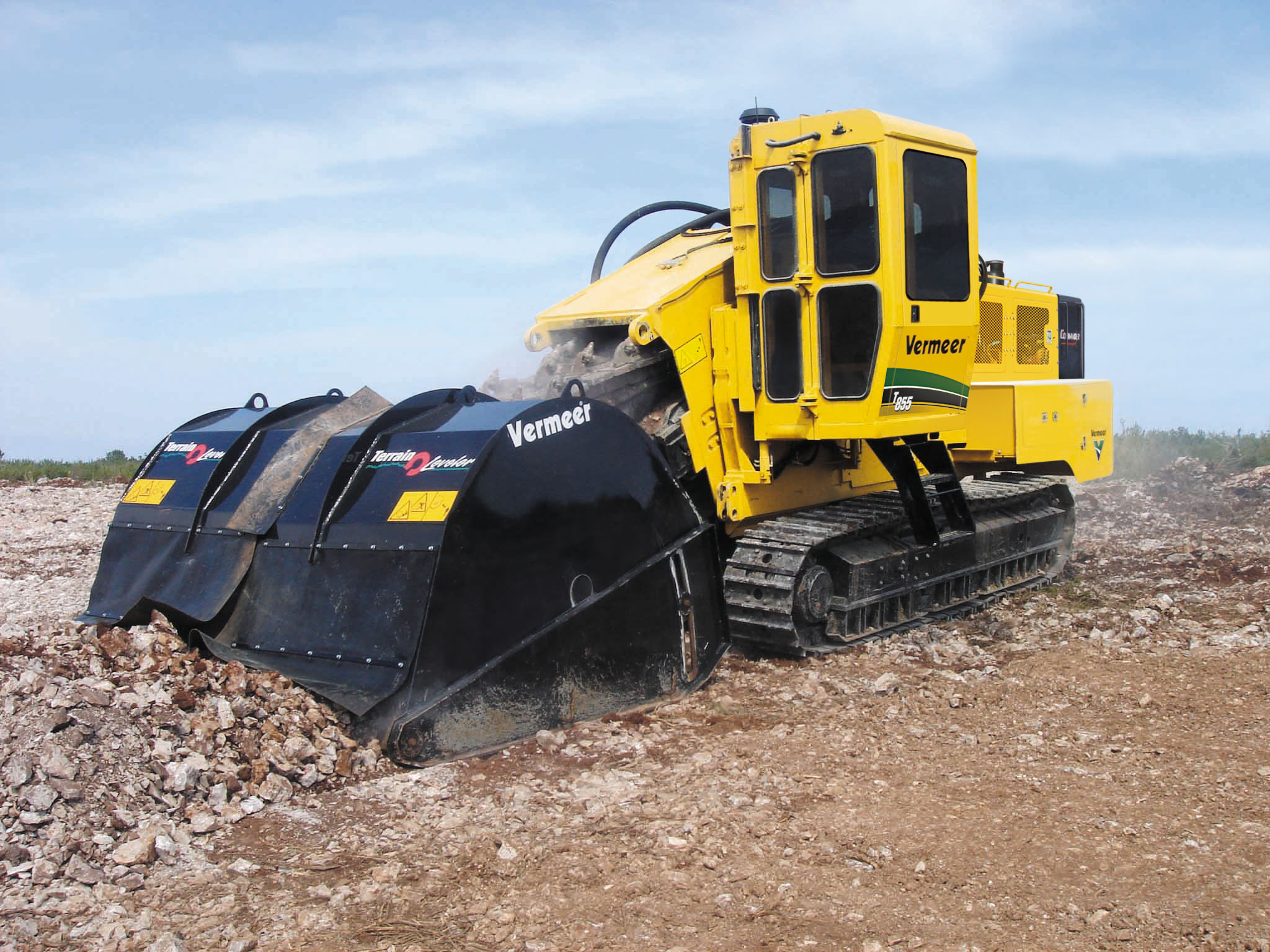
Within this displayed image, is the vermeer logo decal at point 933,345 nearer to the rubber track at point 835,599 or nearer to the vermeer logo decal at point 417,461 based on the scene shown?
the rubber track at point 835,599

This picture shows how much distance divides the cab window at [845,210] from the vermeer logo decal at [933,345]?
1.69 feet

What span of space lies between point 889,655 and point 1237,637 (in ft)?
7.28

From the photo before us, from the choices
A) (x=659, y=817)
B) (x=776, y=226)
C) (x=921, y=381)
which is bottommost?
(x=659, y=817)

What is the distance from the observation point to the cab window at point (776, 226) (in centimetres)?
660

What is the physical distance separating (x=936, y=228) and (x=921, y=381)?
2.97ft

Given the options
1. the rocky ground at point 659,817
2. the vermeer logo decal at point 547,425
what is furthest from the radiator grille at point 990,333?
the vermeer logo decal at point 547,425

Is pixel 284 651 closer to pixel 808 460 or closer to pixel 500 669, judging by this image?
pixel 500 669

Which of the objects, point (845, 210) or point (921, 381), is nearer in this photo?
point (845, 210)

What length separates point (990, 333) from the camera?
349 inches

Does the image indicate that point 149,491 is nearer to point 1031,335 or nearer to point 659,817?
point 659,817

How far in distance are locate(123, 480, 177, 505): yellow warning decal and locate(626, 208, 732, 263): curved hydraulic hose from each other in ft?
11.3

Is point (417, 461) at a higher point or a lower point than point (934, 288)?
lower

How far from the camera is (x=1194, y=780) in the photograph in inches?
185

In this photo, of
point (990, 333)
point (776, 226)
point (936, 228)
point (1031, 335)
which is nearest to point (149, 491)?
point (776, 226)
